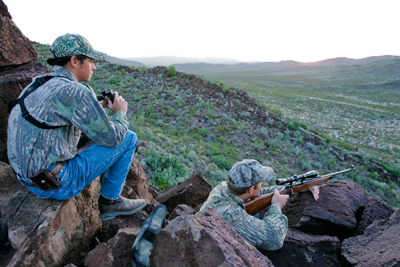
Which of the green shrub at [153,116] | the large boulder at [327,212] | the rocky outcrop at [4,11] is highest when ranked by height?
the rocky outcrop at [4,11]

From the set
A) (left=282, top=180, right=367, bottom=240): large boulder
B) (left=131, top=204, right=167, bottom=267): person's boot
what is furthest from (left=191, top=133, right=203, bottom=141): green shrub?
(left=131, top=204, right=167, bottom=267): person's boot

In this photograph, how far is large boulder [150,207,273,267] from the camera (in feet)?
5.21

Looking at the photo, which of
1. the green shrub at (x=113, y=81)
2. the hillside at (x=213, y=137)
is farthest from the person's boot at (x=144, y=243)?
the green shrub at (x=113, y=81)

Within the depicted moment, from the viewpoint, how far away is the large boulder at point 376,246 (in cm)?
207

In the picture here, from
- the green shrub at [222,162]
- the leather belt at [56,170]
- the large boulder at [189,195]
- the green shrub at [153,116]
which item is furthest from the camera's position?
the green shrub at [153,116]

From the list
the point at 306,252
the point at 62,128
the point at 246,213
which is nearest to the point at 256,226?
the point at 246,213

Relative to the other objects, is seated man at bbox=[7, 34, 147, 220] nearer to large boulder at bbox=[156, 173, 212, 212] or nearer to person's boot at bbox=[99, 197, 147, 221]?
person's boot at bbox=[99, 197, 147, 221]

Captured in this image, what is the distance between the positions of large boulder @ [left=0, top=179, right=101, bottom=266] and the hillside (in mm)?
2738

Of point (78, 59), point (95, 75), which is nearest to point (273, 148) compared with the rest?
point (78, 59)

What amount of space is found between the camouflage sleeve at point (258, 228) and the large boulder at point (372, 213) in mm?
1345

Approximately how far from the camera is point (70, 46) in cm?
194

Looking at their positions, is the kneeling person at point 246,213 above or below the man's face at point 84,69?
below

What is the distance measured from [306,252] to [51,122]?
2.85 m

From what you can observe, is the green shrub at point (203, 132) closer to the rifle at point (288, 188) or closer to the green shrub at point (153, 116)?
the green shrub at point (153, 116)
